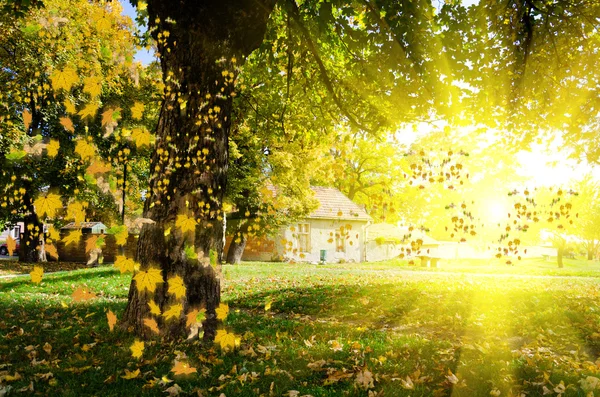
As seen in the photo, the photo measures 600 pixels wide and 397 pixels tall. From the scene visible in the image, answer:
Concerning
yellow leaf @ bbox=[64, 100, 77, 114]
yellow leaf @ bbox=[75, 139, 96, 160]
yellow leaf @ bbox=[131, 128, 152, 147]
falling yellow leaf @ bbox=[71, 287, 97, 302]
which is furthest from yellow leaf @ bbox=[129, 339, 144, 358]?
yellow leaf @ bbox=[75, 139, 96, 160]

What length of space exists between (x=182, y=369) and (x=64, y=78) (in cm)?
1577

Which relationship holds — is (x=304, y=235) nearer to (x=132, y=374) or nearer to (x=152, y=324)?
(x=152, y=324)

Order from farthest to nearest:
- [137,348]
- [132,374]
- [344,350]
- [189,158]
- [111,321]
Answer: [111,321] < [189,158] < [344,350] < [137,348] < [132,374]

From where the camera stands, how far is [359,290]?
11586 mm

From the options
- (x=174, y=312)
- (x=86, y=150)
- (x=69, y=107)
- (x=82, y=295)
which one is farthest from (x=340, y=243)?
(x=174, y=312)

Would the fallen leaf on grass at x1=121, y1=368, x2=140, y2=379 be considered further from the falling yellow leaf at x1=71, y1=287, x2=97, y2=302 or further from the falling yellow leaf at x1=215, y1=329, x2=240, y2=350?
the falling yellow leaf at x1=71, y1=287, x2=97, y2=302

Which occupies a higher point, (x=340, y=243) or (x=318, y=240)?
(x=318, y=240)

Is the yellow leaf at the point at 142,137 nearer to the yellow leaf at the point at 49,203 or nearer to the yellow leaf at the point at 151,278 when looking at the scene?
the yellow leaf at the point at 151,278

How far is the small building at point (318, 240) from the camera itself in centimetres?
3334

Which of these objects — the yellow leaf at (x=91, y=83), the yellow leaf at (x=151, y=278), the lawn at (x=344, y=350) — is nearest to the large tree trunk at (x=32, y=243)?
the yellow leaf at (x=91, y=83)

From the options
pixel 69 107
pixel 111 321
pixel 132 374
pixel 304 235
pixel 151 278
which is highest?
pixel 69 107

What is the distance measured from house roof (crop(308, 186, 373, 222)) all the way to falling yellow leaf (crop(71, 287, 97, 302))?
71.9 ft

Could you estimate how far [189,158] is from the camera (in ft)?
20.9

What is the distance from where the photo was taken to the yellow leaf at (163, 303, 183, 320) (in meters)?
6.29
